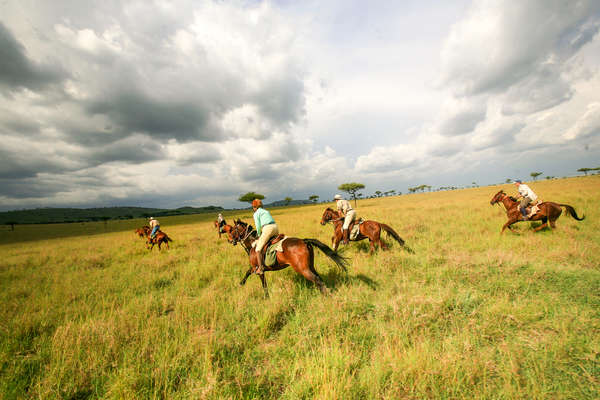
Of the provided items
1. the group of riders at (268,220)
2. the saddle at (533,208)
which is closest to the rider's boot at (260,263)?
the group of riders at (268,220)

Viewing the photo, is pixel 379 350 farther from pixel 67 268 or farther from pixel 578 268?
pixel 67 268

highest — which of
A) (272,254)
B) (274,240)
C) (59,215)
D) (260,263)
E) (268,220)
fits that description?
(59,215)

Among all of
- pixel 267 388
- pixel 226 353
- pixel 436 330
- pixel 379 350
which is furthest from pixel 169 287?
pixel 436 330

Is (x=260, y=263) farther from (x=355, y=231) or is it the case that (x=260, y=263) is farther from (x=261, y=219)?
(x=355, y=231)

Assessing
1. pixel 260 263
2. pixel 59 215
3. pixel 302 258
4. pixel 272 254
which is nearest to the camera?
pixel 302 258

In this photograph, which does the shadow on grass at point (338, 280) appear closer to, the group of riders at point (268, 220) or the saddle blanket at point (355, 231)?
the group of riders at point (268, 220)

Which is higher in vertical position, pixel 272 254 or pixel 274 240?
pixel 274 240

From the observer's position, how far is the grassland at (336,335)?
2574 millimetres

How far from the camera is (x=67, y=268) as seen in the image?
373 inches

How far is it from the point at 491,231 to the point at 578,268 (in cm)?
542

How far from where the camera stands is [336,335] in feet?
11.3

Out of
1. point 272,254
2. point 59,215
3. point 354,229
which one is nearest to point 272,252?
point 272,254

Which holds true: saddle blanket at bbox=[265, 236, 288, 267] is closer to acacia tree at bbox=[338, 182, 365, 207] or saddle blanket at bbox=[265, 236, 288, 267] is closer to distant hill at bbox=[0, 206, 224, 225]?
acacia tree at bbox=[338, 182, 365, 207]

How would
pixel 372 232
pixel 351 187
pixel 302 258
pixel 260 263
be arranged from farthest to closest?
1. pixel 351 187
2. pixel 372 232
3. pixel 260 263
4. pixel 302 258
